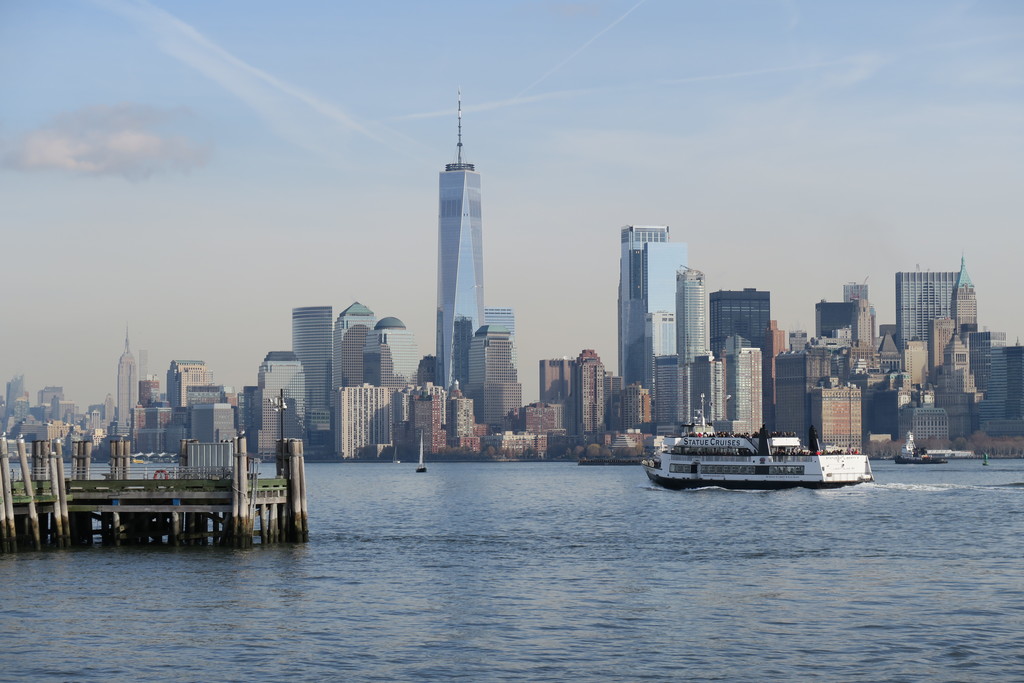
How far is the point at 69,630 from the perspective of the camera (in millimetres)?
50500

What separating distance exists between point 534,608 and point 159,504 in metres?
27.1

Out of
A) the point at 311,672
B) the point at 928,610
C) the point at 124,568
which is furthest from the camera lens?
the point at 124,568

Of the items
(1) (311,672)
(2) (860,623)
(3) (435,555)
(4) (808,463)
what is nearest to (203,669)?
(1) (311,672)

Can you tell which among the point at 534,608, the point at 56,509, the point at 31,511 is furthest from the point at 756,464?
the point at 534,608

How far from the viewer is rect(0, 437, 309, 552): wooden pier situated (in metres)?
73.4

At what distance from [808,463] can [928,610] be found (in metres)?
91.9

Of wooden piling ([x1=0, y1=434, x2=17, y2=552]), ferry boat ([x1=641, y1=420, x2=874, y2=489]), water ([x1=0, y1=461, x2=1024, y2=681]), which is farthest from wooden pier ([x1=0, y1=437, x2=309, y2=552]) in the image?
ferry boat ([x1=641, y1=420, x2=874, y2=489])

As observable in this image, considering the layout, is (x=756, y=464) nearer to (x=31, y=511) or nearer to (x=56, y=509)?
(x=56, y=509)

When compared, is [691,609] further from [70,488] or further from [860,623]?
[70,488]

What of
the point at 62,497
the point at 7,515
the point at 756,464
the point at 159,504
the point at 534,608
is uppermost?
the point at 62,497

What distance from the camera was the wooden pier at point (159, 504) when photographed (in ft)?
241

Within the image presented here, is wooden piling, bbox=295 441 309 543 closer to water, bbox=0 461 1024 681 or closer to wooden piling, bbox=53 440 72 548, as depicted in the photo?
water, bbox=0 461 1024 681

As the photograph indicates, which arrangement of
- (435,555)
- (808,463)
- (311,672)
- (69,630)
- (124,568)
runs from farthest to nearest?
1. (808,463)
2. (435,555)
3. (124,568)
4. (69,630)
5. (311,672)

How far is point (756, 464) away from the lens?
14612cm
